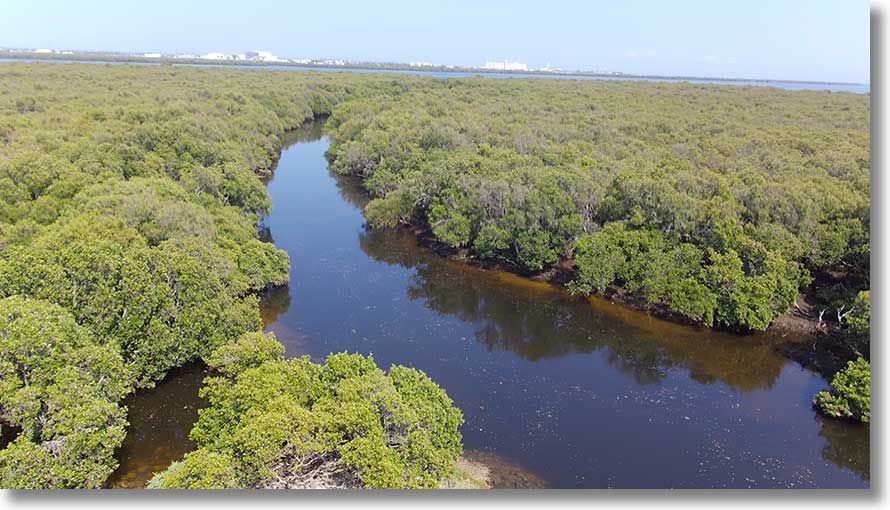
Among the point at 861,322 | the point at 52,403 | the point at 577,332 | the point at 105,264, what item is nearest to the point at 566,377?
the point at 577,332

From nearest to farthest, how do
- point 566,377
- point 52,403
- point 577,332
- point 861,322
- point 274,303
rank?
point 52,403 < point 861,322 < point 566,377 < point 577,332 < point 274,303

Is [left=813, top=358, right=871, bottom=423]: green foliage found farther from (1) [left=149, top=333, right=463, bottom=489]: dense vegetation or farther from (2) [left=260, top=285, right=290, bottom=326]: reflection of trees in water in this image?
(2) [left=260, top=285, right=290, bottom=326]: reflection of trees in water

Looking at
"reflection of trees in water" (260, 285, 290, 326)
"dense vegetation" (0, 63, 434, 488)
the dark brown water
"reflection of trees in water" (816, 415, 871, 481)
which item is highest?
"dense vegetation" (0, 63, 434, 488)

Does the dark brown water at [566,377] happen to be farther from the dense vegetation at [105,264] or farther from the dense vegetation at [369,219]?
the dense vegetation at [105,264]

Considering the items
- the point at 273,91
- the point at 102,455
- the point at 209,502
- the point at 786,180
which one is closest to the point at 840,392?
the point at 786,180

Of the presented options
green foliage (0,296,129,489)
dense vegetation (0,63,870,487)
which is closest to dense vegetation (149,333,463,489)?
dense vegetation (0,63,870,487)

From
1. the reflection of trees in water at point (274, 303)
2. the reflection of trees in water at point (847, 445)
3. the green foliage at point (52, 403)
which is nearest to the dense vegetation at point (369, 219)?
the green foliage at point (52, 403)

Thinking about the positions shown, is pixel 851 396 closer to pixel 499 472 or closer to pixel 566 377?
pixel 566 377
